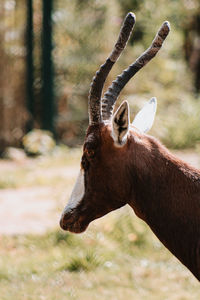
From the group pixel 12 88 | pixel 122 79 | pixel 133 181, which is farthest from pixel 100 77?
pixel 12 88

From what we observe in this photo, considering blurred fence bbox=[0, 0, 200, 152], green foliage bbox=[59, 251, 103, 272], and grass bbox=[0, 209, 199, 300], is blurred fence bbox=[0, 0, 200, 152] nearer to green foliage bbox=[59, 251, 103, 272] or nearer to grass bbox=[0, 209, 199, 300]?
grass bbox=[0, 209, 199, 300]

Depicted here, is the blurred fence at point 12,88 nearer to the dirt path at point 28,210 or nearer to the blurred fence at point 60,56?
the blurred fence at point 60,56

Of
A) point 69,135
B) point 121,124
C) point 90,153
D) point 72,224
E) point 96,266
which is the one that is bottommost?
point 69,135

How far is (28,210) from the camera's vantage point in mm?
7238

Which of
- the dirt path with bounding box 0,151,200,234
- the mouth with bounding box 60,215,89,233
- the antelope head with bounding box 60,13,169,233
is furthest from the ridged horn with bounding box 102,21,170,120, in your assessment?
the dirt path with bounding box 0,151,200,234

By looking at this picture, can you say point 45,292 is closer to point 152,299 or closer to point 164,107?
point 152,299

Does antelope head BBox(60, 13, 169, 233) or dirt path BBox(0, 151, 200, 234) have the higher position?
antelope head BBox(60, 13, 169, 233)

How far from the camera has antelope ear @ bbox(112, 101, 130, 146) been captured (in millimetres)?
2779

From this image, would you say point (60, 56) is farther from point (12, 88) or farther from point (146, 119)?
point (146, 119)

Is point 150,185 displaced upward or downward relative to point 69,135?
upward

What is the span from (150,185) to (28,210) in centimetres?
443

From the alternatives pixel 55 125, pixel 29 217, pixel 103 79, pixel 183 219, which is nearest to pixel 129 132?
pixel 103 79

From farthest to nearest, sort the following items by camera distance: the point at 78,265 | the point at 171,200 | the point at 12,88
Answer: the point at 12,88 < the point at 78,265 < the point at 171,200

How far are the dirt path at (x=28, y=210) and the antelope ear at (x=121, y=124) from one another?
143 inches
